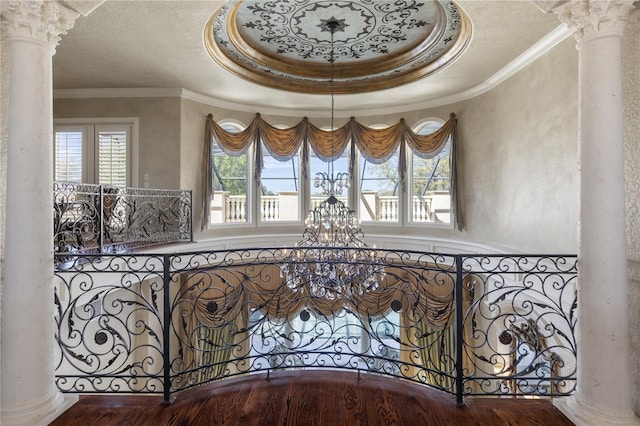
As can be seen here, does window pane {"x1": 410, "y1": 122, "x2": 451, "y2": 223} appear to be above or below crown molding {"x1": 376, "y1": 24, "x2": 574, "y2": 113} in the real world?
below

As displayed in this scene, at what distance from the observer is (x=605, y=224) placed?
2.26m

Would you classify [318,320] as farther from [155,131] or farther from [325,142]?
[155,131]

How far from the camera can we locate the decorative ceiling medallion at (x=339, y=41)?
4.47m

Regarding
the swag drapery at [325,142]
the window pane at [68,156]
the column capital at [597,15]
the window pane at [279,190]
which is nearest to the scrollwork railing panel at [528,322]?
the column capital at [597,15]

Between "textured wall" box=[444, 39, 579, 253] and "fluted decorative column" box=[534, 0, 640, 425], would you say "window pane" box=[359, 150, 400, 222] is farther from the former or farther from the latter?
"fluted decorative column" box=[534, 0, 640, 425]

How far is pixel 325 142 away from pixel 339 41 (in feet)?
8.40

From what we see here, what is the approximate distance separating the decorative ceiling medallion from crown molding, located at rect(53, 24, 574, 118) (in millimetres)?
929

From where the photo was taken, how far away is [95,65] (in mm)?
5500

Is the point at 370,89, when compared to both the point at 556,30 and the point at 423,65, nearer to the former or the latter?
the point at 423,65

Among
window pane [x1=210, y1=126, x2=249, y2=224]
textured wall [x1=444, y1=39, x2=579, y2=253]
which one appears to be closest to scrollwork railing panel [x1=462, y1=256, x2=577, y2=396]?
textured wall [x1=444, y1=39, x2=579, y2=253]

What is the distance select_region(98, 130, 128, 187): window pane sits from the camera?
671 cm

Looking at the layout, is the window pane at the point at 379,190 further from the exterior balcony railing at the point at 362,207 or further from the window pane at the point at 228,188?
the window pane at the point at 228,188

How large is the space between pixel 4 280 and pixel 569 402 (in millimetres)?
3726

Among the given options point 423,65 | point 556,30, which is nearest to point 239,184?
point 423,65
